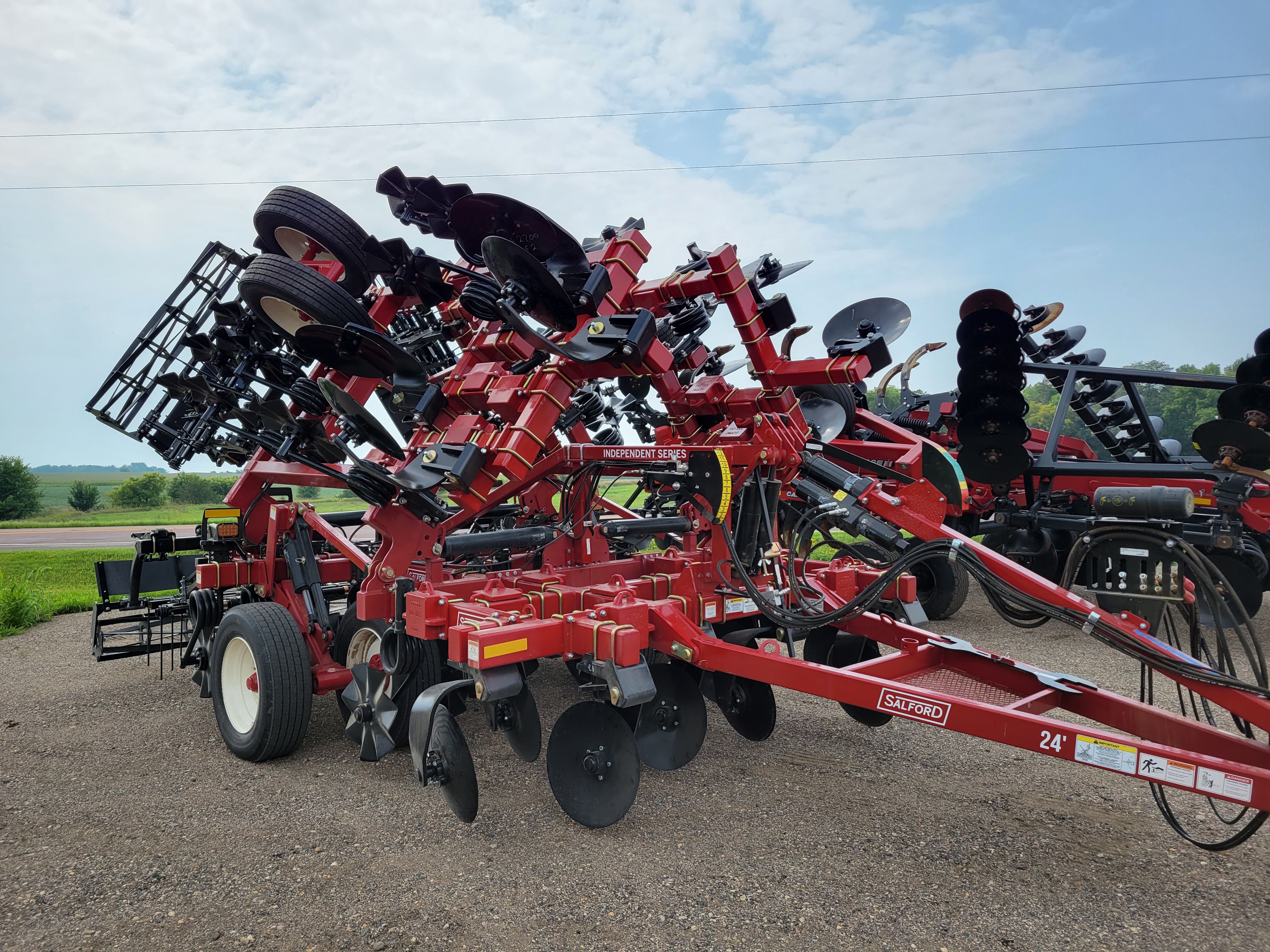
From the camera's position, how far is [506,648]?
348cm

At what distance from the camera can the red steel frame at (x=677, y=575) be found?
278 centimetres

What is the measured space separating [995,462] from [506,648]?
18.1 feet

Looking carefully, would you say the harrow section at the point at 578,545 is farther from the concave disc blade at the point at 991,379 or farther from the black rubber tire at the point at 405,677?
the concave disc blade at the point at 991,379

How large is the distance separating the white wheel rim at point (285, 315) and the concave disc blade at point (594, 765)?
2570mm

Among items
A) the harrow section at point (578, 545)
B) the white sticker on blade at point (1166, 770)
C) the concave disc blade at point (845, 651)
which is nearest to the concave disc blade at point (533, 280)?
the harrow section at point (578, 545)

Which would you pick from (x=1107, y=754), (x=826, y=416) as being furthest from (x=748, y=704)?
(x=1107, y=754)

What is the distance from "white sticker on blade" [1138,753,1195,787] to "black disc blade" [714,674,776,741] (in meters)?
2.44

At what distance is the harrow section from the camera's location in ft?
10.9

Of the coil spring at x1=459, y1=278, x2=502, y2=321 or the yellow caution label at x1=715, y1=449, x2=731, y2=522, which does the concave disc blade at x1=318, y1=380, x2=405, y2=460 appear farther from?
the yellow caution label at x1=715, y1=449, x2=731, y2=522

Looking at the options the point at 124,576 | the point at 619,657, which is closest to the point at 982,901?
the point at 619,657

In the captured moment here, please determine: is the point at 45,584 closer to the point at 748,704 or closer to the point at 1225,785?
the point at 748,704

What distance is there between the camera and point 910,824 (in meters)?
3.75

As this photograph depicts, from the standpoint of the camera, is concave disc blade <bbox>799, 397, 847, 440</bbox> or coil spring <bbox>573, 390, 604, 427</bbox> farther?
coil spring <bbox>573, 390, 604, 427</bbox>

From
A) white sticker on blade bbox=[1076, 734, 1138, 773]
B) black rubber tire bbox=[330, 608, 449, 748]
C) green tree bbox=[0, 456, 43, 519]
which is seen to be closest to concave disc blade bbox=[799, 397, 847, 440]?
black rubber tire bbox=[330, 608, 449, 748]
